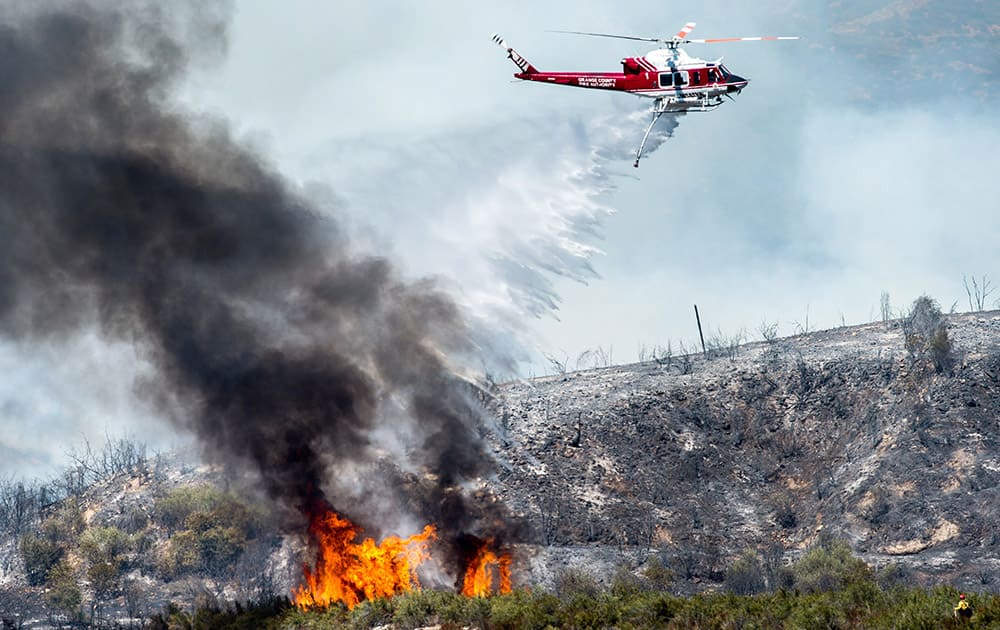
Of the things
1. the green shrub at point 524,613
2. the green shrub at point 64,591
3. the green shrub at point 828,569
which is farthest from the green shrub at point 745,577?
the green shrub at point 64,591

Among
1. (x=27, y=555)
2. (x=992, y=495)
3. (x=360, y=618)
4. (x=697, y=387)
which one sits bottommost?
(x=360, y=618)

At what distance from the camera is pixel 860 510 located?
104m

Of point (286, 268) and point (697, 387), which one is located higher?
point (697, 387)

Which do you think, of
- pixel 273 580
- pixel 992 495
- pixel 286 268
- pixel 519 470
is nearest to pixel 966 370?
pixel 992 495

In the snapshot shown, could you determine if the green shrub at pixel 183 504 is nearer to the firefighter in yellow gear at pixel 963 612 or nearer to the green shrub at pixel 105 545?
the green shrub at pixel 105 545

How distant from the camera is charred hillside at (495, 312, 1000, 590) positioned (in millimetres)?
100812

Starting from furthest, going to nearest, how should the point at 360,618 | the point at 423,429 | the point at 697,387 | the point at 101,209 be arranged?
the point at 697,387
the point at 423,429
the point at 101,209
the point at 360,618

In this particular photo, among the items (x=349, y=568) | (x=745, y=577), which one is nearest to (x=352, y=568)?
(x=349, y=568)

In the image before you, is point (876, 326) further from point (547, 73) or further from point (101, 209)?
point (101, 209)

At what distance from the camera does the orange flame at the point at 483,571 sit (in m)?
64.7

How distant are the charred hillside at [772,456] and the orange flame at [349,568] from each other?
37.3 metres

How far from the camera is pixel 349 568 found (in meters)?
62.4

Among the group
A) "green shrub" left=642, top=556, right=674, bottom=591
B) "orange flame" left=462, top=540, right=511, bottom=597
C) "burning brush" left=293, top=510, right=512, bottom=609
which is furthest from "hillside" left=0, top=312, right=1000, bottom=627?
"burning brush" left=293, top=510, right=512, bottom=609

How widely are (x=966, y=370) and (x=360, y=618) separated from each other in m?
75.7
